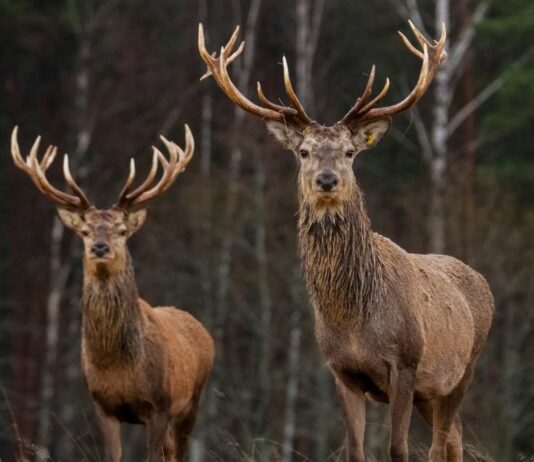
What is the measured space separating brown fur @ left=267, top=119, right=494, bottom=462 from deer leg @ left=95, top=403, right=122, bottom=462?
2.26 metres

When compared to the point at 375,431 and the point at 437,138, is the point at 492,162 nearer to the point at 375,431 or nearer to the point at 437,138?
the point at 437,138

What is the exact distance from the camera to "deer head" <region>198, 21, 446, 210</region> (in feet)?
35.7

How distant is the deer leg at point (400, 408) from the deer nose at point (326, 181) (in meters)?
1.08

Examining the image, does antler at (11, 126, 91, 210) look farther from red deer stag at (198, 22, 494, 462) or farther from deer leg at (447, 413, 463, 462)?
deer leg at (447, 413, 463, 462)

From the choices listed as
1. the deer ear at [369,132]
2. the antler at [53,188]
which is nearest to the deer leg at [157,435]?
the antler at [53,188]

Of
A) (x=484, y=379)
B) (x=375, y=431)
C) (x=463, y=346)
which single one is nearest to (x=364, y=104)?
(x=463, y=346)

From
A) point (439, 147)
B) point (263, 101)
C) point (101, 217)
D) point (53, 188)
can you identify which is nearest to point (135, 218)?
point (101, 217)

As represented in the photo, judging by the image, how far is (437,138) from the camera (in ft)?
92.5

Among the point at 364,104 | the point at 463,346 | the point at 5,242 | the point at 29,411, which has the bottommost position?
the point at 29,411

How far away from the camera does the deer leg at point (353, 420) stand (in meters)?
10.8

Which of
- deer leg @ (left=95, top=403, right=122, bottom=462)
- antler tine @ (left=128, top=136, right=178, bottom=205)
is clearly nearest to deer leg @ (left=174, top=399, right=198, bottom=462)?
deer leg @ (left=95, top=403, right=122, bottom=462)

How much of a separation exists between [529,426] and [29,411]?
7.79m

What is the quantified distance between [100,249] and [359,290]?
2769 mm

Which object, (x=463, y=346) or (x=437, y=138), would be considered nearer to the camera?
(x=463, y=346)
